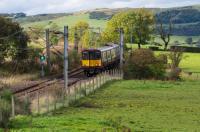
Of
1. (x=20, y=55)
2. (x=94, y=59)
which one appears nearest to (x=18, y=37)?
(x=20, y=55)

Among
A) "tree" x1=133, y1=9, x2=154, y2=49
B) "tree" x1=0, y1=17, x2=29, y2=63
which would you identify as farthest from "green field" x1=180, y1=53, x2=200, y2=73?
"tree" x1=0, y1=17, x2=29, y2=63

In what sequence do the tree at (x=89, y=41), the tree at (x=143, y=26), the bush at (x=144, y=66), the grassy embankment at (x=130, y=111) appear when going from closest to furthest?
the grassy embankment at (x=130, y=111)
the bush at (x=144, y=66)
the tree at (x=89, y=41)
the tree at (x=143, y=26)

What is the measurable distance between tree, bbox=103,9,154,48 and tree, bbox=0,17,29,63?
68.4m

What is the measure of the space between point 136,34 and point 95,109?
345 ft

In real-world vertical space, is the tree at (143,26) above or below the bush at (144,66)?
below

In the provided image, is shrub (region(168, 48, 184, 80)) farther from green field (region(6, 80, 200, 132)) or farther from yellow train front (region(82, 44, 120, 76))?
green field (region(6, 80, 200, 132))

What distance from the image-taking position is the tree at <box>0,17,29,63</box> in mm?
66175

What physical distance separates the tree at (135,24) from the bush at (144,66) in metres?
62.7

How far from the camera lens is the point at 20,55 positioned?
67.8 meters

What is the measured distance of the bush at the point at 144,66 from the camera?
233 ft

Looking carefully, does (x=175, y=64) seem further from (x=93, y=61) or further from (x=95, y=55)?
(x=93, y=61)

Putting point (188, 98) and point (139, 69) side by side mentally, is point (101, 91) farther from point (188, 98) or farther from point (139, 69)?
point (139, 69)

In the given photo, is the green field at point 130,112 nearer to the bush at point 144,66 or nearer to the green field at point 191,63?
the bush at point 144,66

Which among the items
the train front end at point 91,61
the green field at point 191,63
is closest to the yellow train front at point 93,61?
the train front end at point 91,61
